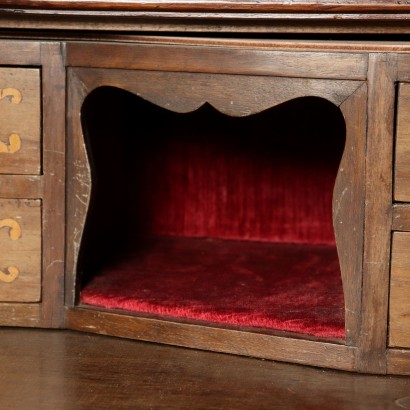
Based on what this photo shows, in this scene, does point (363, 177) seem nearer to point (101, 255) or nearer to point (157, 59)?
point (157, 59)

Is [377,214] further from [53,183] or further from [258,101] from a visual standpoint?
[53,183]

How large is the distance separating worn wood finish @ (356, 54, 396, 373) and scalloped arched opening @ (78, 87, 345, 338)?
46 cm

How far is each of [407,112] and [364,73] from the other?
0.10 meters

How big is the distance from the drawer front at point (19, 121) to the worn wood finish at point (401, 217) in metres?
0.68

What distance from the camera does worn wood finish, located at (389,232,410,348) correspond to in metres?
1.56

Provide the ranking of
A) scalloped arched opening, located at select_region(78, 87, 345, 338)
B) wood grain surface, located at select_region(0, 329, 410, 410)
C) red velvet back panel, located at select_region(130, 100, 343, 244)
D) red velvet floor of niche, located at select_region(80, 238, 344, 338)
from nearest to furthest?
1. wood grain surface, located at select_region(0, 329, 410, 410)
2. red velvet floor of niche, located at select_region(80, 238, 344, 338)
3. scalloped arched opening, located at select_region(78, 87, 345, 338)
4. red velvet back panel, located at select_region(130, 100, 343, 244)

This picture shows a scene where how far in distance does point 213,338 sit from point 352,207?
0.36m

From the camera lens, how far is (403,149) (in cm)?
154

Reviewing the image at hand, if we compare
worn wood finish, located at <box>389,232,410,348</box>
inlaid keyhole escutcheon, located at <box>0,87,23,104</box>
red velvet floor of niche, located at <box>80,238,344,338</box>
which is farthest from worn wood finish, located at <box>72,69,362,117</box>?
red velvet floor of niche, located at <box>80,238,344,338</box>

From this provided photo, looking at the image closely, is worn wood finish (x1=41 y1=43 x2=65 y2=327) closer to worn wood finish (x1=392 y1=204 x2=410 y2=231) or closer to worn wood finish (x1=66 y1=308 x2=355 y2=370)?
worn wood finish (x1=66 y1=308 x2=355 y2=370)

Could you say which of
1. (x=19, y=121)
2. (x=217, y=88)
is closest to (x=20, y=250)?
(x=19, y=121)

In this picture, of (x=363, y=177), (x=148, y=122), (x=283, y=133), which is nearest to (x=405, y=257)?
(x=363, y=177)

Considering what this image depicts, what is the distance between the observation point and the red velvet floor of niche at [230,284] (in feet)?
5.62

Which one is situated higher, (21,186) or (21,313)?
(21,186)
